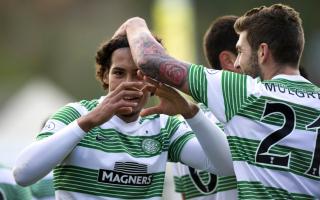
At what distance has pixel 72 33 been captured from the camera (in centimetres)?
2697

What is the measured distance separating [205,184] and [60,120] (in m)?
1.37

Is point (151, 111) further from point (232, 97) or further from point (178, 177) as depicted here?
point (178, 177)

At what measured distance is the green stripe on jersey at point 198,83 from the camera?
5234mm

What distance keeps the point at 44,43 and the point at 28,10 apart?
2023mm

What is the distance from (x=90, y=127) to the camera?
531 centimetres

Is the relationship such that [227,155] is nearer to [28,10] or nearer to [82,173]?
[82,173]

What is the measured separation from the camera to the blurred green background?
23203mm

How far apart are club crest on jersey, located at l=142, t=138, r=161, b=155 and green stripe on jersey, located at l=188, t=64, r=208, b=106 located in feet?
1.94

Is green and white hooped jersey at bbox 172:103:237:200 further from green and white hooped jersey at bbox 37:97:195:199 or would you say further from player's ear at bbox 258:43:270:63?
player's ear at bbox 258:43:270:63

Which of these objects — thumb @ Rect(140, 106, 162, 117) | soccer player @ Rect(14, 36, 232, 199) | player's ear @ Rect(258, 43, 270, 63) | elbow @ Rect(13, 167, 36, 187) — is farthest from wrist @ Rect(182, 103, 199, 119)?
elbow @ Rect(13, 167, 36, 187)

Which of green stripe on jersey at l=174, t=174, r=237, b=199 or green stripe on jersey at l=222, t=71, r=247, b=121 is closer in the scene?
green stripe on jersey at l=222, t=71, r=247, b=121

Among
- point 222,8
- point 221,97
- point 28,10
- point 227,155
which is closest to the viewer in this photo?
point 221,97

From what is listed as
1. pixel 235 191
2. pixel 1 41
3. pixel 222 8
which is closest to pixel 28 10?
pixel 1 41

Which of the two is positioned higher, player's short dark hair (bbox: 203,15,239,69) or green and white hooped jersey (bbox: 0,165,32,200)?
player's short dark hair (bbox: 203,15,239,69)
